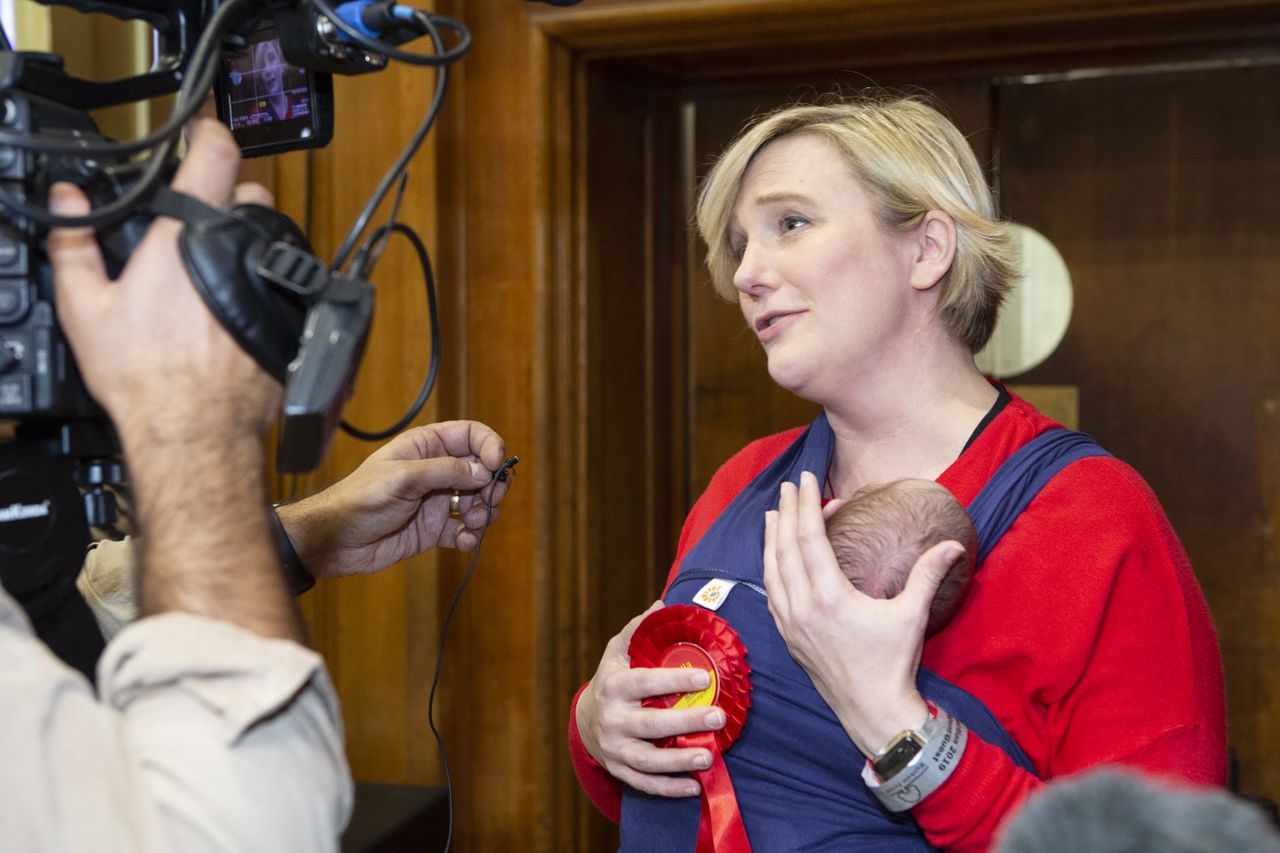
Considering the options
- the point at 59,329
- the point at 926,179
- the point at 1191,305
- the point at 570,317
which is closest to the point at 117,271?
the point at 59,329

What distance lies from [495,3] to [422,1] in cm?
19

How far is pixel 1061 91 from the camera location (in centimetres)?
254

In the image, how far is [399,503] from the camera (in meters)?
1.39

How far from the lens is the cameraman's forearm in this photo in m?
0.77

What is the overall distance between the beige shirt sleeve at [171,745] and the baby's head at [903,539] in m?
0.63

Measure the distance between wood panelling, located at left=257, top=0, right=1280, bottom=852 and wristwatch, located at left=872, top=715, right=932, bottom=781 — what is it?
4.41 feet

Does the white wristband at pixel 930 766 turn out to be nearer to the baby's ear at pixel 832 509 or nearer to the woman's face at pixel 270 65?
the baby's ear at pixel 832 509

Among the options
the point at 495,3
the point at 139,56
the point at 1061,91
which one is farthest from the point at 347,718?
the point at 1061,91

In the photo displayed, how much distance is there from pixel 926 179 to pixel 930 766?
741 mm

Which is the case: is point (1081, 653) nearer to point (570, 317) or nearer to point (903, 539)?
point (903, 539)

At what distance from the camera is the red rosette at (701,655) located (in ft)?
4.19

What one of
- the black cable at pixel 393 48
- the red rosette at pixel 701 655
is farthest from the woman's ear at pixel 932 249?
the black cable at pixel 393 48

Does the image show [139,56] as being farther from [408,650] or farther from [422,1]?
[408,650]

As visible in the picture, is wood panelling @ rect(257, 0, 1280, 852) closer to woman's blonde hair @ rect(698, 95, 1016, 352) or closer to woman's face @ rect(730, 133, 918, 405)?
woman's blonde hair @ rect(698, 95, 1016, 352)
